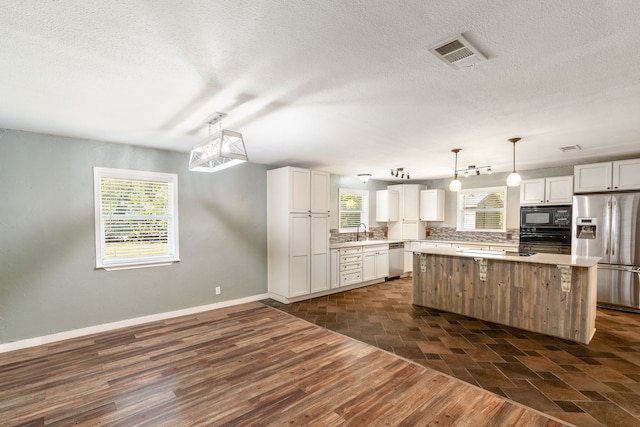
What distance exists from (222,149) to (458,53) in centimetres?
194

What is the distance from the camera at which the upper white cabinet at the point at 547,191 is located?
17.2 ft

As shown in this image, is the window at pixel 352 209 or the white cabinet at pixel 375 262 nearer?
the white cabinet at pixel 375 262

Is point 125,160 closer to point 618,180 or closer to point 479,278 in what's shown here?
point 479,278

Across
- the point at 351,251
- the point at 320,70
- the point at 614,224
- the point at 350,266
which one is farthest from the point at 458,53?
the point at 614,224

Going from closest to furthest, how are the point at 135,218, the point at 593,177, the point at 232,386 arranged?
the point at 232,386 → the point at 135,218 → the point at 593,177

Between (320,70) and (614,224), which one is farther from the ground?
(320,70)

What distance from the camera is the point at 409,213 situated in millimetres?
7426

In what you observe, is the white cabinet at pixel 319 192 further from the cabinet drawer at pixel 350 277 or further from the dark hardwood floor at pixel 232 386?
the dark hardwood floor at pixel 232 386

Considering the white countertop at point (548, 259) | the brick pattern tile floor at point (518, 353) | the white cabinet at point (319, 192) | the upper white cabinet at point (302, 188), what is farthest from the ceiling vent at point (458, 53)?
the white cabinet at point (319, 192)

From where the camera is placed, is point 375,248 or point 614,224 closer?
point 614,224

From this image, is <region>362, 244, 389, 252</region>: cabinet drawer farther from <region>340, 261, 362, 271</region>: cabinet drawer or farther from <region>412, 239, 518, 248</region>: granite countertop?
<region>412, 239, 518, 248</region>: granite countertop

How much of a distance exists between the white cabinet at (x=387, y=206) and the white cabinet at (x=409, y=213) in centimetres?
Result: 13

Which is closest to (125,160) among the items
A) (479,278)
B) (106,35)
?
(106,35)

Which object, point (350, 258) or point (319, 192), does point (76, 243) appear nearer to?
point (319, 192)
